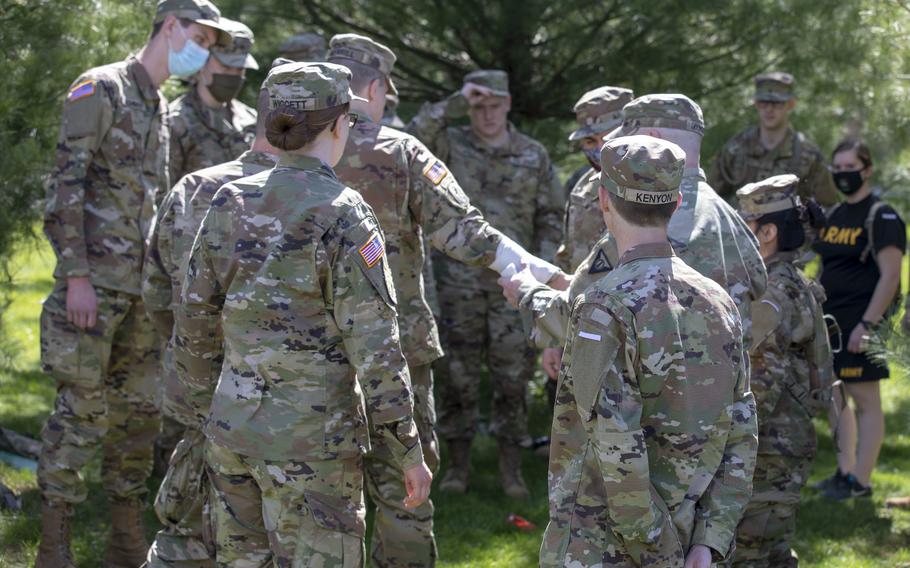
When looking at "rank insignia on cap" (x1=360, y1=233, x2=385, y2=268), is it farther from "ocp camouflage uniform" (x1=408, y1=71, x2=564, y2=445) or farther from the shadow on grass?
"ocp camouflage uniform" (x1=408, y1=71, x2=564, y2=445)

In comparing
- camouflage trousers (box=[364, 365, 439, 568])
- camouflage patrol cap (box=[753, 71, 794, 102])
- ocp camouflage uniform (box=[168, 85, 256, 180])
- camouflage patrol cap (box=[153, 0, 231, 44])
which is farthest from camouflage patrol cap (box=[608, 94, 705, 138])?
camouflage patrol cap (box=[753, 71, 794, 102])

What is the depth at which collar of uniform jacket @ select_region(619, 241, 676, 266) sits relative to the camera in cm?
305

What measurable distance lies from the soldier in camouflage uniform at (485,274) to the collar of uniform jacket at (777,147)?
1320mm

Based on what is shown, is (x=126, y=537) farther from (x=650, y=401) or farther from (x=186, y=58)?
(x=650, y=401)

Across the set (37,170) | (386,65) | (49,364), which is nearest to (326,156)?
(386,65)

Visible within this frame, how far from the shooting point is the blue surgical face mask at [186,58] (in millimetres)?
5121

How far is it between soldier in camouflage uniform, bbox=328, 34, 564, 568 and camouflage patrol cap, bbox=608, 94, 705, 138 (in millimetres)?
764

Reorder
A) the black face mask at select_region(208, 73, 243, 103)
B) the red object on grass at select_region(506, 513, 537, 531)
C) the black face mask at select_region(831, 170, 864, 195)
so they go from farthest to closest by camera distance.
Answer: the black face mask at select_region(831, 170, 864, 195), the black face mask at select_region(208, 73, 243, 103), the red object on grass at select_region(506, 513, 537, 531)

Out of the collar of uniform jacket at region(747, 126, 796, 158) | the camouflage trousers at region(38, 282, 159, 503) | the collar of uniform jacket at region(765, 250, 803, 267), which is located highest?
the collar of uniform jacket at region(765, 250, 803, 267)

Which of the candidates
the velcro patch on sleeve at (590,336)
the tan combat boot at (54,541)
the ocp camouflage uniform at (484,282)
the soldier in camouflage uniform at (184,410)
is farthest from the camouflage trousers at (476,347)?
the velcro patch on sleeve at (590,336)

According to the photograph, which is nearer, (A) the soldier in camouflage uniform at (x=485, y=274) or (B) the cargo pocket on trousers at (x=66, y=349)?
(B) the cargo pocket on trousers at (x=66, y=349)

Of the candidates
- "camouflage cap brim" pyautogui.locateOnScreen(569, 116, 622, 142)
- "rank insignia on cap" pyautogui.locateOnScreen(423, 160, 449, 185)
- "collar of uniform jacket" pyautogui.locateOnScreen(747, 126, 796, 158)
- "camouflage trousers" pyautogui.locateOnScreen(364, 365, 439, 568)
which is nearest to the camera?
"camouflage trousers" pyautogui.locateOnScreen(364, 365, 439, 568)

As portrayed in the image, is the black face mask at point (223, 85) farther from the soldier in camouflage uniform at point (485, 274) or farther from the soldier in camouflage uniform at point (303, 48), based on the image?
the soldier in camouflage uniform at point (485, 274)

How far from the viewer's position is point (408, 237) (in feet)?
15.1
